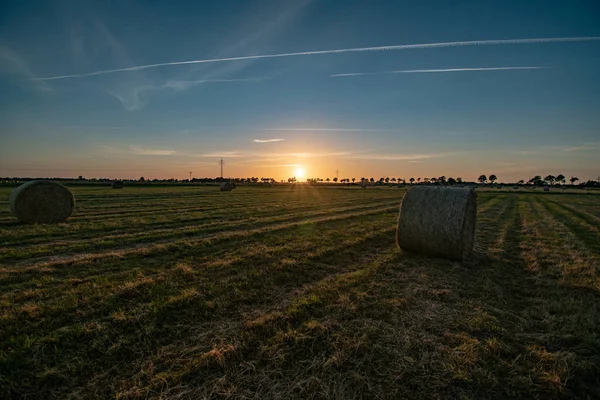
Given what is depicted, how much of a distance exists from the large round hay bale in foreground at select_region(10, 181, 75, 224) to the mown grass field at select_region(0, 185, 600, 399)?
696cm

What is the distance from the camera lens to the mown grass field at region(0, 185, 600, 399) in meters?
3.78

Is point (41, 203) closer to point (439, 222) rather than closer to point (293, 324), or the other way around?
point (293, 324)

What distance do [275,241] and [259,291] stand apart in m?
4.98

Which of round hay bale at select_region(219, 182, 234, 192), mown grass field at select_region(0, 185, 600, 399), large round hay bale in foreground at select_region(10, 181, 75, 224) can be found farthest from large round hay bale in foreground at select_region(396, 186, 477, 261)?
round hay bale at select_region(219, 182, 234, 192)

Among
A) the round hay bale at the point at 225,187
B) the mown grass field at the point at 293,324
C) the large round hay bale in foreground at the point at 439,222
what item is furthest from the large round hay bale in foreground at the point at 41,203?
the round hay bale at the point at 225,187

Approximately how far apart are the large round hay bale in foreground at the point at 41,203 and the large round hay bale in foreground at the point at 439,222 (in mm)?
17612

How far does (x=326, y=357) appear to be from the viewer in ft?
14.1

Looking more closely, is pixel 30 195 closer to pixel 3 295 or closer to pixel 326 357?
pixel 3 295

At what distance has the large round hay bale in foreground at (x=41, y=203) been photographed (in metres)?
15.8

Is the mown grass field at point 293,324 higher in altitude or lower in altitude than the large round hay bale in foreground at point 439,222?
lower

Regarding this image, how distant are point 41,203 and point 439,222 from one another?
1913 cm

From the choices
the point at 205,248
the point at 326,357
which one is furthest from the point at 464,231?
the point at 205,248

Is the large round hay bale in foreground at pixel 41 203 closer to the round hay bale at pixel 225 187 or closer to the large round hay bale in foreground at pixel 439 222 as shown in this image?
the large round hay bale in foreground at pixel 439 222

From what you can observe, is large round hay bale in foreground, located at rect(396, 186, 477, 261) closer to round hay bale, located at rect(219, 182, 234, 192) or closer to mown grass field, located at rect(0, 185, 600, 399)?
mown grass field, located at rect(0, 185, 600, 399)
